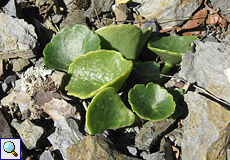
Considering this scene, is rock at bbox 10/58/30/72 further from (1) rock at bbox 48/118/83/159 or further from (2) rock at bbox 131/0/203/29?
(2) rock at bbox 131/0/203/29

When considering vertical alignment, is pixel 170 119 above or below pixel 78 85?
below

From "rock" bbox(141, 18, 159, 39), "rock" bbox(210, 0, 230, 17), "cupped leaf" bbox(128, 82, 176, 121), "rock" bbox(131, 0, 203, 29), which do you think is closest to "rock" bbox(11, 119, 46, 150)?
"cupped leaf" bbox(128, 82, 176, 121)

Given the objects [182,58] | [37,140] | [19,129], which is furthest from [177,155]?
[19,129]

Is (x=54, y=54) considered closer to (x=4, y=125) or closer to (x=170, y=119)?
(x=4, y=125)

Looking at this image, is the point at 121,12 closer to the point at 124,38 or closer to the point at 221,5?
the point at 124,38

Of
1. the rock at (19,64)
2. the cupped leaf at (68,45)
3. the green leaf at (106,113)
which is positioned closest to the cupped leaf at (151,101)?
the green leaf at (106,113)

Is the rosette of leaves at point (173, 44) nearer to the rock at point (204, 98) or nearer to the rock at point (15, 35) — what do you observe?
the rock at point (204, 98)
